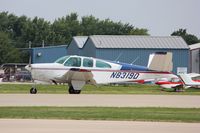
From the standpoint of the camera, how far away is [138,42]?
2625 inches

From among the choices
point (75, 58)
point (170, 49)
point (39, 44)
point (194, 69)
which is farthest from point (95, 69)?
point (39, 44)

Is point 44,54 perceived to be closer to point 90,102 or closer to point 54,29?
point 54,29

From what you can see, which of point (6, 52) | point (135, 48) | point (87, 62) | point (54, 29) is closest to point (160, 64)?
point (87, 62)

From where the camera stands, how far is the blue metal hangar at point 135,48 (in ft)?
211

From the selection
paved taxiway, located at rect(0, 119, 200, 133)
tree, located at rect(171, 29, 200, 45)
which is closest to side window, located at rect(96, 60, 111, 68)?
paved taxiway, located at rect(0, 119, 200, 133)

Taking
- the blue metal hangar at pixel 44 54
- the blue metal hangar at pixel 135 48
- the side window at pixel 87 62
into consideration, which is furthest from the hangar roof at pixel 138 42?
the side window at pixel 87 62

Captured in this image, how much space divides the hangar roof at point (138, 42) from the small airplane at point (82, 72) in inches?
1252

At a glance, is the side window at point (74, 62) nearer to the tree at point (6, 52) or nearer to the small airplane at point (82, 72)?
the small airplane at point (82, 72)

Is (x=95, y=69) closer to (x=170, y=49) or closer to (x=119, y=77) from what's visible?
(x=119, y=77)

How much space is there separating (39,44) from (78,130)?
106m

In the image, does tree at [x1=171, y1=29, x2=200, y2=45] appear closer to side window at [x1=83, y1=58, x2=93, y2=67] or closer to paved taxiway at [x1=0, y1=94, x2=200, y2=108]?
side window at [x1=83, y1=58, x2=93, y2=67]

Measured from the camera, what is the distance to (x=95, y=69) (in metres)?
31.3

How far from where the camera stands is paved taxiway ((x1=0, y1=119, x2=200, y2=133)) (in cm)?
1204

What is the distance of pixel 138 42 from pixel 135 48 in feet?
6.38
